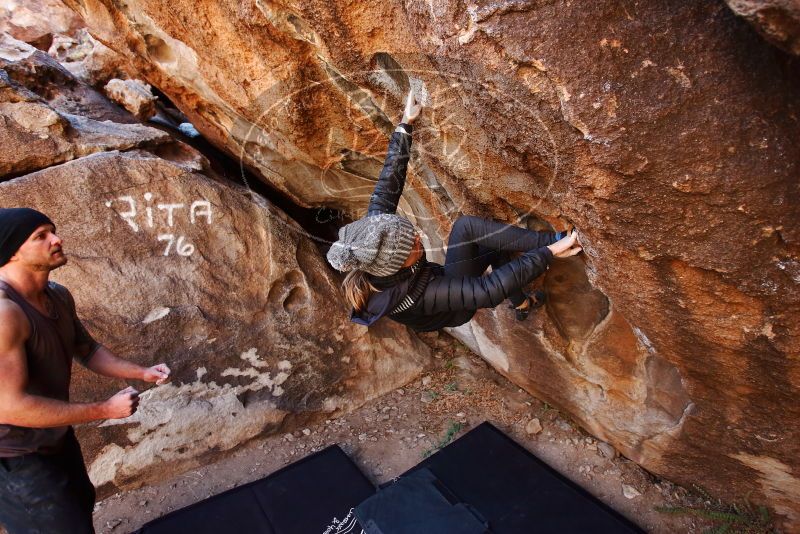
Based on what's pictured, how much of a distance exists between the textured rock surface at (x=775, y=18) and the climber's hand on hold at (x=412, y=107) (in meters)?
1.36

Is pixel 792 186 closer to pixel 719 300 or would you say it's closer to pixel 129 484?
pixel 719 300

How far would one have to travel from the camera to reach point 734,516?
2.62m

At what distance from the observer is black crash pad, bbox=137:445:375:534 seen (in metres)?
2.96

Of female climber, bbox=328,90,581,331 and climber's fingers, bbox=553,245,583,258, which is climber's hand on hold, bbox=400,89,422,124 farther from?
climber's fingers, bbox=553,245,583,258

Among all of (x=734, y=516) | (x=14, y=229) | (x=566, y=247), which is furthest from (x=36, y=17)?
(x=734, y=516)

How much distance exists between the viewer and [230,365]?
3.40 meters

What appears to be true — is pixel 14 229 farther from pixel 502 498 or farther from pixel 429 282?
pixel 502 498

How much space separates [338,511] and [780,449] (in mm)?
2408

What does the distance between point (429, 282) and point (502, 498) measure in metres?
1.62

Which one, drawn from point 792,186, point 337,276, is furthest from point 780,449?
point 337,276

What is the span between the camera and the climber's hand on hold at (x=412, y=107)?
2348 mm

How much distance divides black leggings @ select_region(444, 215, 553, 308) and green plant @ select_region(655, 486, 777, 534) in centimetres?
170

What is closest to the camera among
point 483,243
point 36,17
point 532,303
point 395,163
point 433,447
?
point 395,163

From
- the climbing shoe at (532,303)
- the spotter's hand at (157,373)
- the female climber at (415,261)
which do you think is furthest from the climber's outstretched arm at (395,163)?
the spotter's hand at (157,373)
